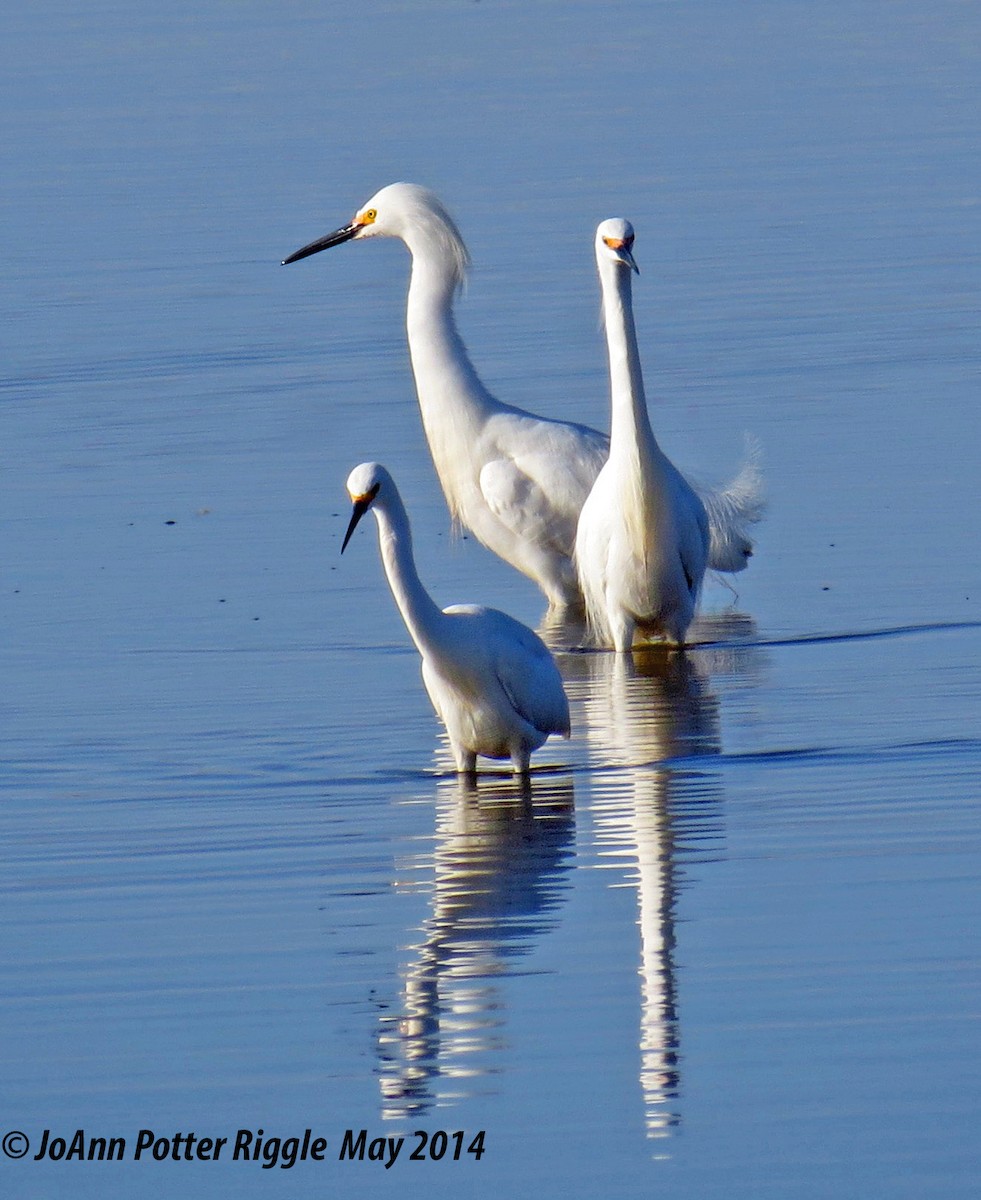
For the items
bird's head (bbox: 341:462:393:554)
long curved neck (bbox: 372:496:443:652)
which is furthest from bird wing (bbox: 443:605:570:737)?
bird's head (bbox: 341:462:393:554)

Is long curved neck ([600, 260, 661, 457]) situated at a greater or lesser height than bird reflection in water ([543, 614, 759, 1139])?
greater

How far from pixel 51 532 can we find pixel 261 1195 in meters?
7.85

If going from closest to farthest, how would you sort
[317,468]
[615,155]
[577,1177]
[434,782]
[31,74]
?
[577,1177] → [434,782] → [317,468] → [615,155] → [31,74]

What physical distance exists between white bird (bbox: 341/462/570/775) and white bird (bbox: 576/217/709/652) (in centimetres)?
204

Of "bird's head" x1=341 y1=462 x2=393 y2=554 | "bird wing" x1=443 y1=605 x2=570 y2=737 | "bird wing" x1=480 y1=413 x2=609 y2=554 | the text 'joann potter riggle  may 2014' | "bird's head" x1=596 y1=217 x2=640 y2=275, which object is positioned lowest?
the text 'joann potter riggle  may 2014'

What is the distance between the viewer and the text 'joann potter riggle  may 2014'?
551 centimetres

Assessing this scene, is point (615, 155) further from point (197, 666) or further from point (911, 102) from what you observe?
point (197, 666)

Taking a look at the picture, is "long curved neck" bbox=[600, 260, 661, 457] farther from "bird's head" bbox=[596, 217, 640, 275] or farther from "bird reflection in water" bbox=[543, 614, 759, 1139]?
"bird reflection in water" bbox=[543, 614, 759, 1139]

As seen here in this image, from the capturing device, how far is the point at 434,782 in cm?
875

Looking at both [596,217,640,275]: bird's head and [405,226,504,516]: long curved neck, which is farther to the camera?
[405,226,504,516]: long curved neck

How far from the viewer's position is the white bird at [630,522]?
10836 millimetres

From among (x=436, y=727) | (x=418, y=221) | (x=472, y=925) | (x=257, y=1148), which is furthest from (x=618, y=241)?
(x=257, y=1148)

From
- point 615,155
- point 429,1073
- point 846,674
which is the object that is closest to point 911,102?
point 615,155

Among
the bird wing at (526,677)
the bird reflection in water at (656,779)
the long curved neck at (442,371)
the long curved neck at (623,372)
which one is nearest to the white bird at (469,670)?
the bird wing at (526,677)
